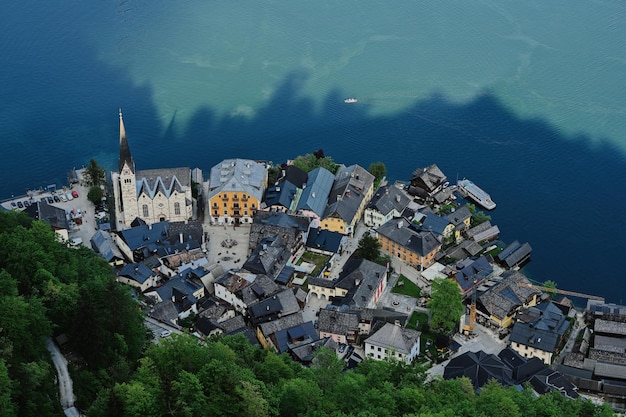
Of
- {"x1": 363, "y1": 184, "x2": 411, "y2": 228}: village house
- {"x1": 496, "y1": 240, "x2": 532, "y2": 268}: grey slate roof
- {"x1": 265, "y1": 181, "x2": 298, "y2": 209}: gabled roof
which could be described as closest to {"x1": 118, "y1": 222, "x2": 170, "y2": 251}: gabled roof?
{"x1": 265, "y1": 181, "x2": 298, "y2": 209}: gabled roof

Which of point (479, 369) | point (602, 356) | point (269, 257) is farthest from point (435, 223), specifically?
point (479, 369)

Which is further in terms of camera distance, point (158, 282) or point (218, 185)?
point (218, 185)

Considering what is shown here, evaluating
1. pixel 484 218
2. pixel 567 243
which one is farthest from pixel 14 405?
pixel 567 243

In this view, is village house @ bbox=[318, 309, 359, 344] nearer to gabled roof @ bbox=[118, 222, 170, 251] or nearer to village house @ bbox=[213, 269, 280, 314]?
village house @ bbox=[213, 269, 280, 314]

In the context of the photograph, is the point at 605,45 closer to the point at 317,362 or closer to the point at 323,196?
the point at 323,196

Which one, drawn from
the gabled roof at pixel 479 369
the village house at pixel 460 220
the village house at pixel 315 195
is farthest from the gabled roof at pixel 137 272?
the village house at pixel 460 220

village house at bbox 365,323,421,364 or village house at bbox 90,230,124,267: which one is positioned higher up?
village house at bbox 90,230,124,267

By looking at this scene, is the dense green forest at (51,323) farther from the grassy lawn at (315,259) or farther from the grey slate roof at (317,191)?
the grey slate roof at (317,191)
